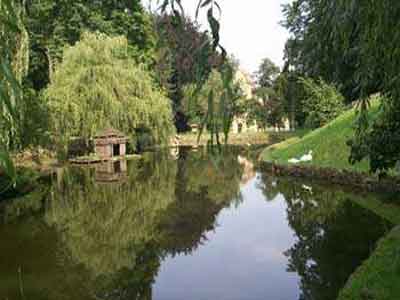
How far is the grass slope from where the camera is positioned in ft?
50.1

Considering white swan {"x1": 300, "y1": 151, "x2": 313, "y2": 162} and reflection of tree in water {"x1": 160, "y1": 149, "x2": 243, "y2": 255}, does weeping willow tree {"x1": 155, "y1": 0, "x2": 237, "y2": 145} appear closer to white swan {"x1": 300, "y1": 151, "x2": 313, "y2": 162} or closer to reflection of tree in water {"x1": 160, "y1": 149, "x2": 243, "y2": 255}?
reflection of tree in water {"x1": 160, "y1": 149, "x2": 243, "y2": 255}

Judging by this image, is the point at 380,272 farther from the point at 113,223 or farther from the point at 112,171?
the point at 112,171

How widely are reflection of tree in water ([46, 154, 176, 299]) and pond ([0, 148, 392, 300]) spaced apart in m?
0.03

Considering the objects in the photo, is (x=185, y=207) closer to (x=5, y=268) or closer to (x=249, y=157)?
(x=5, y=268)

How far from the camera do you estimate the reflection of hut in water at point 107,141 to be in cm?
2138

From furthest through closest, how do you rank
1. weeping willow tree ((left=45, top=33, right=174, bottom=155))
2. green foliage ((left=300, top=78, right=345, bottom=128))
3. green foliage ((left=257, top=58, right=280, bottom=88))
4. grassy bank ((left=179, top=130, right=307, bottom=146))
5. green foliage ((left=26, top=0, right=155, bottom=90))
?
green foliage ((left=257, top=58, right=280, bottom=88))
grassy bank ((left=179, top=130, right=307, bottom=146))
green foliage ((left=26, top=0, right=155, bottom=90))
green foliage ((left=300, top=78, right=345, bottom=128))
weeping willow tree ((left=45, top=33, right=174, bottom=155))

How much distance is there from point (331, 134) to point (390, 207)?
316 inches

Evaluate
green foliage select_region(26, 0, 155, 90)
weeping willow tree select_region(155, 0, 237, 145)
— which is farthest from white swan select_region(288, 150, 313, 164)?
weeping willow tree select_region(155, 0, 237, 145)

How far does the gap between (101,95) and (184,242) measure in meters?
14.7

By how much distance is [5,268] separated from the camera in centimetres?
696

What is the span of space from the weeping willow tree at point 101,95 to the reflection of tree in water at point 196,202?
4.09 metres

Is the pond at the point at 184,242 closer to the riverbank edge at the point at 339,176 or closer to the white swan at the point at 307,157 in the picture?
the riverbank edge at the point at 339,176

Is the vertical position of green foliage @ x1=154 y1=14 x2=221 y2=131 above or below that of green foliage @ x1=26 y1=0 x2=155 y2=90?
below

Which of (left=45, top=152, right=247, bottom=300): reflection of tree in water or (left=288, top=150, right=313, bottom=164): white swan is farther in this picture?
(left=288, top=150, right=313, bottom=164): white swan
